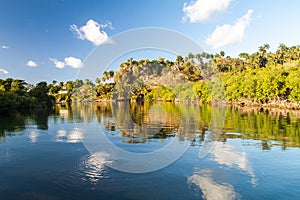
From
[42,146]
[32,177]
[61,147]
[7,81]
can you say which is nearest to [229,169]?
[32,177]

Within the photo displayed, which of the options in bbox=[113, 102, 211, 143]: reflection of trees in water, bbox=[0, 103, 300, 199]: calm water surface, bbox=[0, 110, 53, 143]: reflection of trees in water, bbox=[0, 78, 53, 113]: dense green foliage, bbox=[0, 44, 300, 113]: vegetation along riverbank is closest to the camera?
bbox=[0, 103, 300, 199]: calm water surface

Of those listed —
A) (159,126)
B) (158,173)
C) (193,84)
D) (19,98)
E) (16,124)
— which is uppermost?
(193,84)

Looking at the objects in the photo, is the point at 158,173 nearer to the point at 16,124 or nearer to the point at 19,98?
the point at 16,124

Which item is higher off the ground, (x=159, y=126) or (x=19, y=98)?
(x=19, y=98)

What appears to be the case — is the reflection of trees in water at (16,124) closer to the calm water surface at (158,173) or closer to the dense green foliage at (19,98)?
the calm water surface at (158,173)

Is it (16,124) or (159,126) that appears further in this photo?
(16,124)

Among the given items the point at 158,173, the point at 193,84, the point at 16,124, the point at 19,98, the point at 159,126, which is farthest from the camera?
the point at 193,84

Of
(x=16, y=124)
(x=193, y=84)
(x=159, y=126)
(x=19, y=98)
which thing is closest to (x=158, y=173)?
(x=159, y=126)

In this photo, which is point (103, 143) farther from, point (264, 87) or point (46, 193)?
point (264, 87)

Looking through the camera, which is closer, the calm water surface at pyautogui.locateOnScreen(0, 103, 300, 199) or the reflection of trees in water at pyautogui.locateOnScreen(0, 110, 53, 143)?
the calm water surface at pyautogui.locateOnScreen(0, 103, 300, 199)

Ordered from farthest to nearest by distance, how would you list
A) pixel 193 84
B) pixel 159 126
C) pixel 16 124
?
pixel 193 84
pixel 16 124
pixel 159 126

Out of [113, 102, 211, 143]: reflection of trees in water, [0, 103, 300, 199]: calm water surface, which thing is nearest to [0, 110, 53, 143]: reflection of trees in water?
[0, 103, 300, 199]: calm water surface

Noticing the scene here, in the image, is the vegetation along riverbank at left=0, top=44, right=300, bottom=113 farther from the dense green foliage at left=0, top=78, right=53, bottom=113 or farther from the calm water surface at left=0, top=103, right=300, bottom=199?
the calm water surface at left=0, top=103, right=300, bottom=199

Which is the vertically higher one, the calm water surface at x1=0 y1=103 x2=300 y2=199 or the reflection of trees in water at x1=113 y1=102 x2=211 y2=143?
the reflection of trees in water at x1=113 y1=102 x2=211 y2=143
